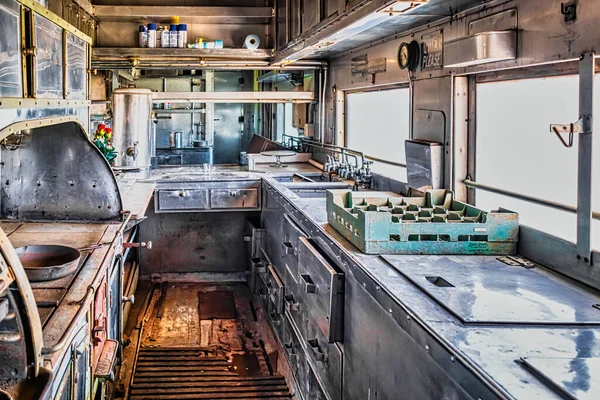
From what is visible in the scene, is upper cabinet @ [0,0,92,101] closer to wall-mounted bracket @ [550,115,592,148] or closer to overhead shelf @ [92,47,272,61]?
wall-mounted bracket @ [550,115,592,148]

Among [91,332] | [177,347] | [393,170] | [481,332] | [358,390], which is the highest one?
[393,170]

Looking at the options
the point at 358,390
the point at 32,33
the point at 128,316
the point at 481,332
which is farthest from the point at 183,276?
the point at 481,332

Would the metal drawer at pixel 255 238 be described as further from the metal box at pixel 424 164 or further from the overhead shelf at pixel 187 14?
the overhead shelf at pixel 187 14

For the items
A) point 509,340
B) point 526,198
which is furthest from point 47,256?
point 526,198

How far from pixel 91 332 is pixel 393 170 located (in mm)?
2594

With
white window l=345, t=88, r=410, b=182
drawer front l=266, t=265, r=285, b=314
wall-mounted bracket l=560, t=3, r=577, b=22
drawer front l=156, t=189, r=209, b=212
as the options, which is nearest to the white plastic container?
drawer front l=156, t=189, r=209, b=212

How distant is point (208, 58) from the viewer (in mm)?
5684

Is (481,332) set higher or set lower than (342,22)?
lower

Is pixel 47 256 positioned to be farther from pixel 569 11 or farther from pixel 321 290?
pixel 569 11

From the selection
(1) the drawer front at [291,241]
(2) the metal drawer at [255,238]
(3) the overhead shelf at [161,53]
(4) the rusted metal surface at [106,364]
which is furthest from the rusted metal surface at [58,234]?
(3) the overhead shelf at [161,53]

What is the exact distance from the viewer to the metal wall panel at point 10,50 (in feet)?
5.35

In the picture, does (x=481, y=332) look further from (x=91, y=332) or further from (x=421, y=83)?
(x=421, y=83)

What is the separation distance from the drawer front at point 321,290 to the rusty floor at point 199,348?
0.83 meters

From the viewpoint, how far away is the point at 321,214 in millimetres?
3320
